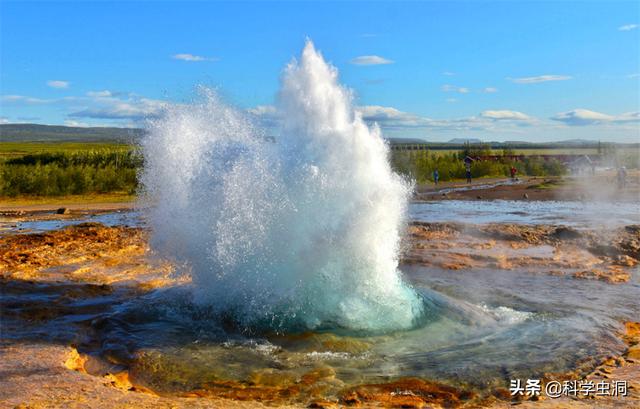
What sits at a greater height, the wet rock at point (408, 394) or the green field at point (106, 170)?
the green field at point (106, 170)

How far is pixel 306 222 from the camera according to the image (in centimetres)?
647

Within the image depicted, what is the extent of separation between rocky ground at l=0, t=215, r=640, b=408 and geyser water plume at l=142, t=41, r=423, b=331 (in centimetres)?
129

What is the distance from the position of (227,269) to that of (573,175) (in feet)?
116

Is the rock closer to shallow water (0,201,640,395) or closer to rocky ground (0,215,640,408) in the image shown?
rocky ground (0,215,640,408)

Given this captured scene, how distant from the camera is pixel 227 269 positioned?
6.76m

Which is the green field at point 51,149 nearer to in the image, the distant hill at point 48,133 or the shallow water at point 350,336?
the shallow water at point 350,336

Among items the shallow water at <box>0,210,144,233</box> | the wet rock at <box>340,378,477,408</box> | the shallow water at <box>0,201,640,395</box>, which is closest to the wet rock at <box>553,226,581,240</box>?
the shallow water at <box>0,201,640,395</box>

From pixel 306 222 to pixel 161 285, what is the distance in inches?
147

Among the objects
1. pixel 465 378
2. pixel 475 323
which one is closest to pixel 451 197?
Result: pixel 475 323

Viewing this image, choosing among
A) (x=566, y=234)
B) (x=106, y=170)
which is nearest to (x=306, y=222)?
(x=566, y=234)

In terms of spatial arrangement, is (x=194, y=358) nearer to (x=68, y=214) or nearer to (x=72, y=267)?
(x=72, y=267)

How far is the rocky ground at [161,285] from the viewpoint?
14.8 feet

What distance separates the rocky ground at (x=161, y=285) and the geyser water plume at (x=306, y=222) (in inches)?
50.8

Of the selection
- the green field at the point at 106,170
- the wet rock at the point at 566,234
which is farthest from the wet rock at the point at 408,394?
the wet rock at the point at 566,234
